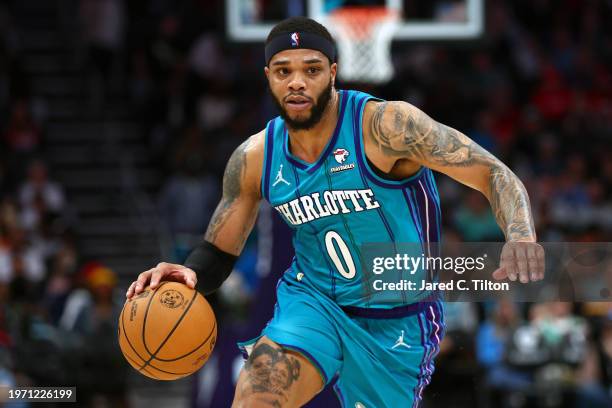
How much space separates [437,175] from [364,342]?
342 inches

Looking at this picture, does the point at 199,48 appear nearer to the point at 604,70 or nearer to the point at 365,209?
the point at 604,70

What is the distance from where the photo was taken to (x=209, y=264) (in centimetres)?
546

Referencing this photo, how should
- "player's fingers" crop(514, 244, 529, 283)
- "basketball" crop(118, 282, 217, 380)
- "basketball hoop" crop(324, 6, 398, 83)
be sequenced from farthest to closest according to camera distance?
"basketball hoop" crop(324, 6, 398, 83) < "basketball" crop(118, 282, 217, 380) < "player's fingers" crop(514, 244, 529, 283)

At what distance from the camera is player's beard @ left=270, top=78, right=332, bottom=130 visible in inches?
205

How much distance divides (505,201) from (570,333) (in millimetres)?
5415

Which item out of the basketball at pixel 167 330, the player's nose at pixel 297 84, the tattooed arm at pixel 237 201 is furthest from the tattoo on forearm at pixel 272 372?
the player's nose at pixel 297 84

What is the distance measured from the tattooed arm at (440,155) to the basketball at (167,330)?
1048 mm

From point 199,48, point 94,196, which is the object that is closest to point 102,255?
point 94,196

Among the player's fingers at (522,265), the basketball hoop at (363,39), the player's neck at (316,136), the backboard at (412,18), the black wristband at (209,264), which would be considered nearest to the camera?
the player's fingers at (522,265)

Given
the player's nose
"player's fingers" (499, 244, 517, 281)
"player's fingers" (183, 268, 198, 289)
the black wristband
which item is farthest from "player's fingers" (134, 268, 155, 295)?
"player's fingers" (499, 244, 517, 281)

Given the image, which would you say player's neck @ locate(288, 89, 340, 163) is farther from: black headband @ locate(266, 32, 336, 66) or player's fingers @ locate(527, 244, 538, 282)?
player's fingers @ locate(527, 244, 538, 282)

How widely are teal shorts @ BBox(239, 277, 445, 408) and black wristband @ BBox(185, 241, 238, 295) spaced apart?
12.2 inches

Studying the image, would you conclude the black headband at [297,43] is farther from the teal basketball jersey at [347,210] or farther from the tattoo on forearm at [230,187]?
the tattoo on forearm at [230,187]

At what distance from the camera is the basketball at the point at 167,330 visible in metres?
5.02
